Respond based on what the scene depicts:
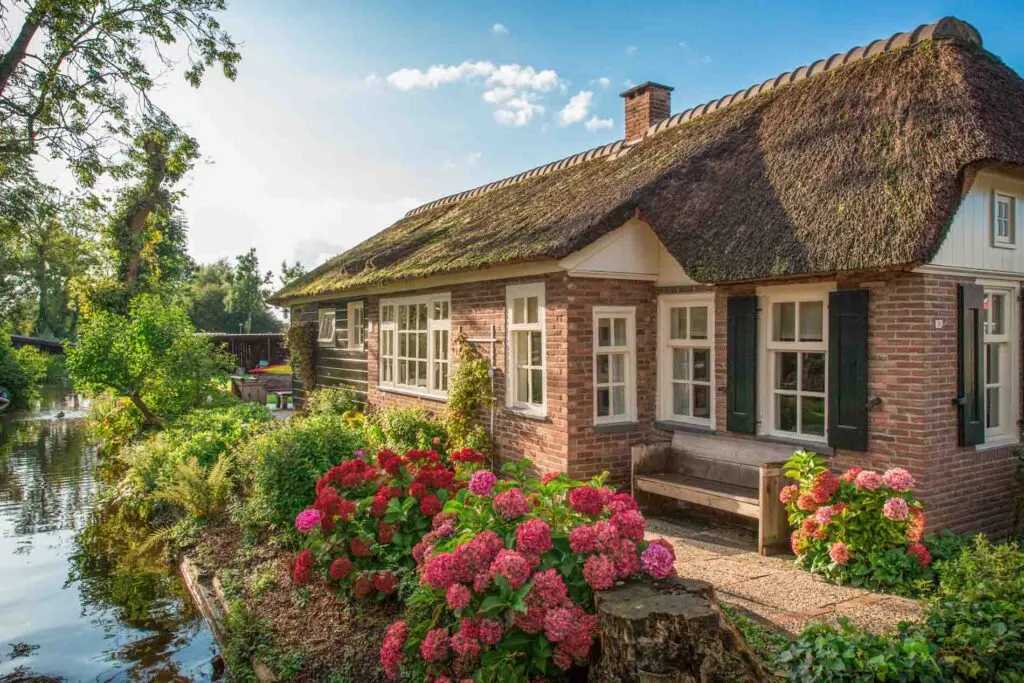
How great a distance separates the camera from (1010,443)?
705 centimetres

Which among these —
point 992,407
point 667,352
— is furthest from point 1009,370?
point 667,352

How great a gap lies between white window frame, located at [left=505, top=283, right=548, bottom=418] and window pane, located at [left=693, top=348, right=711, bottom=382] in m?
1.74

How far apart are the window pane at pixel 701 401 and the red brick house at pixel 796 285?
17 mm

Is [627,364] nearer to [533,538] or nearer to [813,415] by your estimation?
[813,415]

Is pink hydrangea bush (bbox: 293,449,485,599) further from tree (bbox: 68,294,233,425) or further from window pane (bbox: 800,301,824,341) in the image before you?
tree (bbox: 68,294,233,425)

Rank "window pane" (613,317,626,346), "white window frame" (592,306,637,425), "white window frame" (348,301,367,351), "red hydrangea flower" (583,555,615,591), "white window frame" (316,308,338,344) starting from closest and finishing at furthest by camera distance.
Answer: "red hydrangea flower" (583,555,615,591) < "white window frame" (592,306,637,425) < "window pane" (613,317,626,346) < "white window frame" (348,301,367,351) < "white window frame" (316,308,338,344)

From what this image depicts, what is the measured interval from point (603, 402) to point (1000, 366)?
4073 millimetres

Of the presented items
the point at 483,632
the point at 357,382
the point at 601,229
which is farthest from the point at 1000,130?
the point at 357,382

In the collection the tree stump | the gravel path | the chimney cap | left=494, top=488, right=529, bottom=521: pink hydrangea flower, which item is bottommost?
the gravel path

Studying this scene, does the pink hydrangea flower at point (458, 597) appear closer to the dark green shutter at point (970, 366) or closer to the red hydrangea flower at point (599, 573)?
the red hydrangea flower at point (599, 573)

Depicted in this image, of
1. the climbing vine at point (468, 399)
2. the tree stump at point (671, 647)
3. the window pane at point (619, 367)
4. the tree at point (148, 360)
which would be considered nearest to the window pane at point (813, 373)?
the window pane at point (619, 367)

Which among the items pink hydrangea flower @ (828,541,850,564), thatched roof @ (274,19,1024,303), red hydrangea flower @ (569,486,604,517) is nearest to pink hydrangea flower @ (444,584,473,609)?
red hydrangea flower @ (569,486,604,517)

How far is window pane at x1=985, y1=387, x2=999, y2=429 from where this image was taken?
7016mm

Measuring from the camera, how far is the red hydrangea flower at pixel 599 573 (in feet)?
12.1
